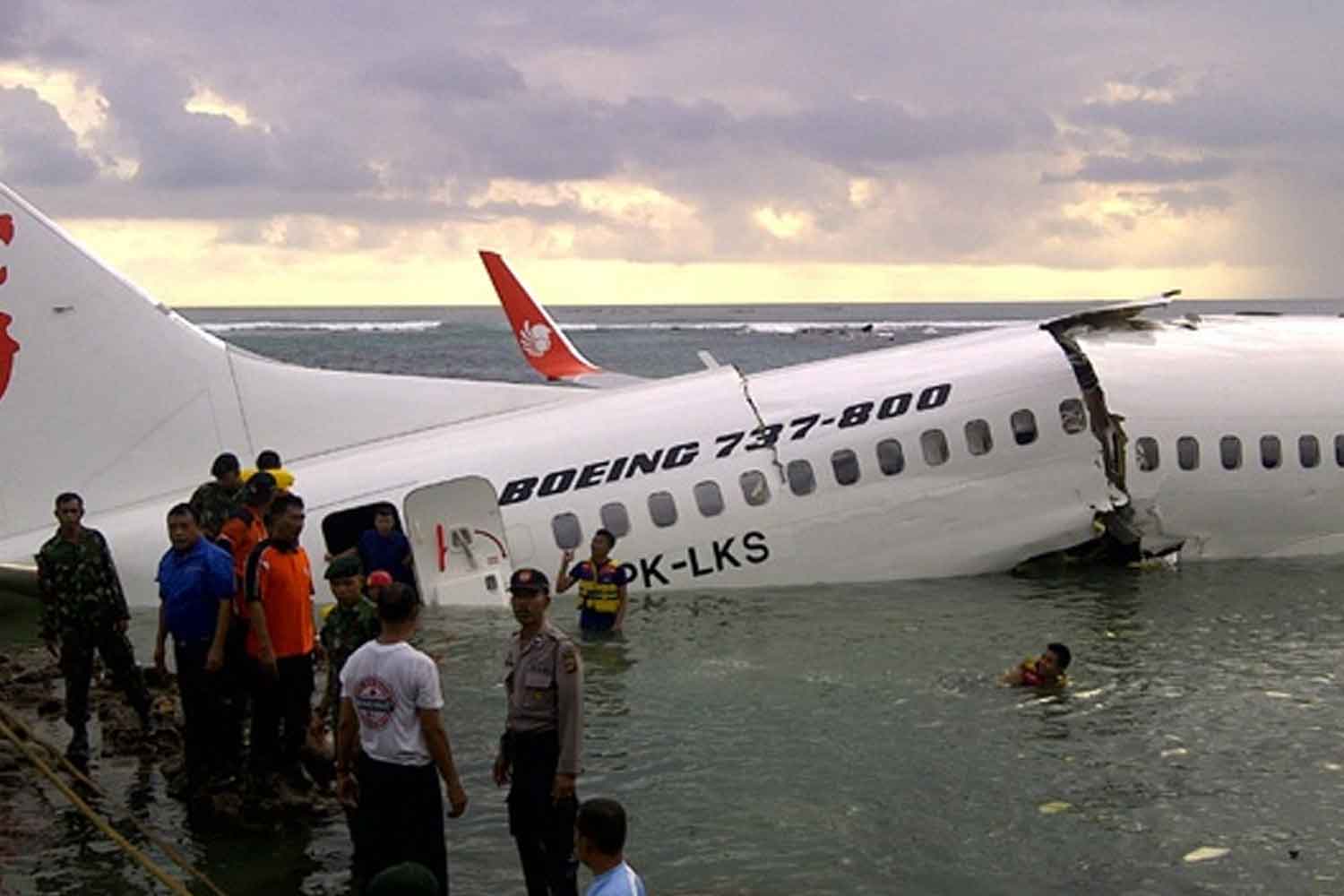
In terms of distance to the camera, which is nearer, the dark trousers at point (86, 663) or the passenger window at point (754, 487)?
the dark trousers at point (86, 663)

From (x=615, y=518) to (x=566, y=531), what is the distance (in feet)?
1.78

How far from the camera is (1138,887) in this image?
8773mm

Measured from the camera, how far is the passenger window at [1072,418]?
1766cm

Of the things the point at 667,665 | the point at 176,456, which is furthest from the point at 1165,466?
the point at 176,456

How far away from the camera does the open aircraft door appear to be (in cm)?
1655

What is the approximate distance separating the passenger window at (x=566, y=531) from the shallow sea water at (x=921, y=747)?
2.58 feet

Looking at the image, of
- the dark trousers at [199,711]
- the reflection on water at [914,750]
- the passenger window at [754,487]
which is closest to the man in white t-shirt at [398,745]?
the reflection on water at [914,750]

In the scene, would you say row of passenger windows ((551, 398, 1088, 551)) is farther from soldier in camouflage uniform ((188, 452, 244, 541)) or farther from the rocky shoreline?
soldier in camouflage uniform ((188, 452, 244, 541))

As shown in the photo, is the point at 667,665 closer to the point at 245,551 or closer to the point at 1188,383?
the point at 245,551

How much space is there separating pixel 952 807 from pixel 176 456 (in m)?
9.55

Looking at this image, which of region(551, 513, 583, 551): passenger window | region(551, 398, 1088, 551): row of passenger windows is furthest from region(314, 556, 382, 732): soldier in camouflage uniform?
region(551, 398, 1088, 551): row of passenger windows

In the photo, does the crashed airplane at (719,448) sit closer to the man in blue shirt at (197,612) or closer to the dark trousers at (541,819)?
the man in blue shirt at (197,612)

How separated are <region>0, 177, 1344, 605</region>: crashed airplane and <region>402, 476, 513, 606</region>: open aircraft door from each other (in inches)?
1.1

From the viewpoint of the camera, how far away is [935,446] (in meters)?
17.4
